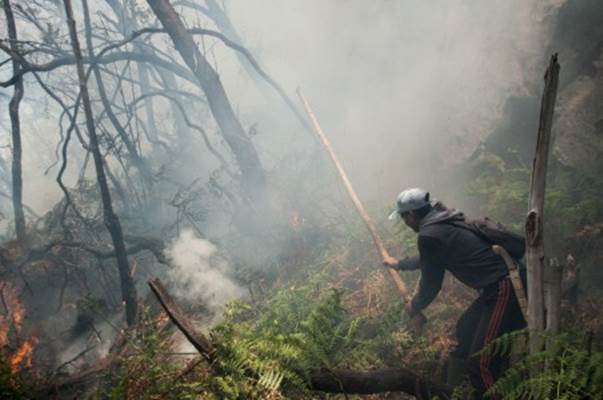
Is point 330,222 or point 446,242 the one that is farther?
point 330,222

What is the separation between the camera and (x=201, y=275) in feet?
28.9

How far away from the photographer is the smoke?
831 centimetres

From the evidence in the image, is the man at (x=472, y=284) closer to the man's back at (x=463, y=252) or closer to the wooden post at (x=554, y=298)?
the man's back at (x=463, y=252)

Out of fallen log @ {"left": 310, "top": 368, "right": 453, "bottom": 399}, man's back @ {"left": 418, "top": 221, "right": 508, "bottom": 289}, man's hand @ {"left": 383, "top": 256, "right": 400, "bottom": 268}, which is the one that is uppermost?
man's hand @ {"left": 383, "top": 256, "right": 400, "bottom": 268}

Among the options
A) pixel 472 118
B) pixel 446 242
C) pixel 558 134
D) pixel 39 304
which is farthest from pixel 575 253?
pixel 39 304

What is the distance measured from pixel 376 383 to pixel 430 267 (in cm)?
127

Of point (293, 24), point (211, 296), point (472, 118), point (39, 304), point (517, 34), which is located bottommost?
point (39, 304)

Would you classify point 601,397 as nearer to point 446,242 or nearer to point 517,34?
point 446,242

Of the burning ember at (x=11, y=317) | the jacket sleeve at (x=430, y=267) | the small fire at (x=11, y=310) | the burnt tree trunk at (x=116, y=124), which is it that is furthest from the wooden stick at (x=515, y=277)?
the burnt tree trunk at (x=116, y=124)

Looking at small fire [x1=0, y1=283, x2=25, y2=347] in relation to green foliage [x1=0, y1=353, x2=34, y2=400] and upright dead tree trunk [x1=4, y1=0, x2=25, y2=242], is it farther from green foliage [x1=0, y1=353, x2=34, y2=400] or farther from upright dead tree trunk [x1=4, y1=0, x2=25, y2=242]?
green foliage [x1=0, y1=353, x2=34, y2=400]

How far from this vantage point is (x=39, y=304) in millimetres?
→ 10320

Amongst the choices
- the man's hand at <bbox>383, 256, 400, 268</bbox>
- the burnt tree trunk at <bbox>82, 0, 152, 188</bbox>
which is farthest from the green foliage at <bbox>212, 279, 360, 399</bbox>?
the burnt tree trunk at <bbox>82, 0, 152, 188</bbox>

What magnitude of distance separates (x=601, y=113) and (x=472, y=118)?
345cm

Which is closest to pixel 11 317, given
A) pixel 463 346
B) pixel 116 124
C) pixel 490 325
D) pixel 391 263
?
Answer: pixel 116 124
